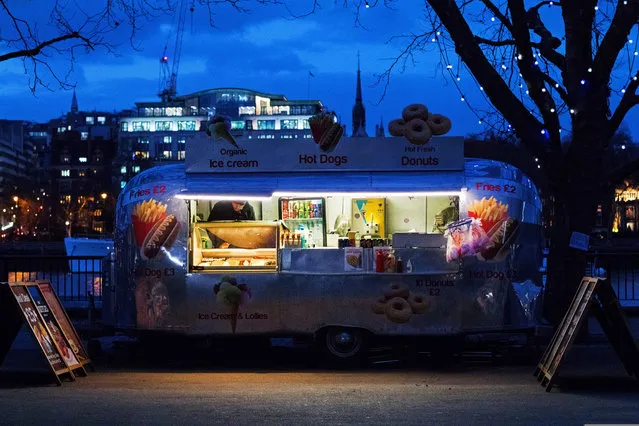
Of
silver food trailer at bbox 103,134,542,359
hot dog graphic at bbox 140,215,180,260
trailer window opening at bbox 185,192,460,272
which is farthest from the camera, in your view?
trailer window opening at bbox 185,192,460,272

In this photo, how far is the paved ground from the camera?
8.03 meters

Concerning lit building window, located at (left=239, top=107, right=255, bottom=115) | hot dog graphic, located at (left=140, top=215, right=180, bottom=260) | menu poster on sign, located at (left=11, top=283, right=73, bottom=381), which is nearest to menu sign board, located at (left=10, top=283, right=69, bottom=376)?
menu poster on sign, located at (left=11, top=283, right=73, bottom=381)

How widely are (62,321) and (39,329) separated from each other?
81 centimetres

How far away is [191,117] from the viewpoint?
146 metres

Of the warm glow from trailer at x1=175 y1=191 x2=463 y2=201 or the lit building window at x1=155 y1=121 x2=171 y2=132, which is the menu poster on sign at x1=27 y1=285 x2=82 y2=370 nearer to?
the warm glow from trailer at x1=175 y1=191 x2=463 y2=201

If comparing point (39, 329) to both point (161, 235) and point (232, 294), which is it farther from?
point (232, 294)

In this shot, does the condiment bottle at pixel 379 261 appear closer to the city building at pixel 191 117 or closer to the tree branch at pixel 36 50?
the tree branch at pixel 36 50

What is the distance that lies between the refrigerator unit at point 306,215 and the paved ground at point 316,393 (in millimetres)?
1852

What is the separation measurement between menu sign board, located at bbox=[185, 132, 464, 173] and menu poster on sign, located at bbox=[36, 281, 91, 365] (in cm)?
243

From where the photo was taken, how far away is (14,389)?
32.1 feet

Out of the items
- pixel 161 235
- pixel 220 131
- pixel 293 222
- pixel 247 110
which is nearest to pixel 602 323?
pixel 293 222

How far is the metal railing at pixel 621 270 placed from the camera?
50.5 ft

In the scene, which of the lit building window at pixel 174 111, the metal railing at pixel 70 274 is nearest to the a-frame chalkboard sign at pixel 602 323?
the metal railing at pixel 70 274

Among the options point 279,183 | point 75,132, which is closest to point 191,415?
point 279,183
